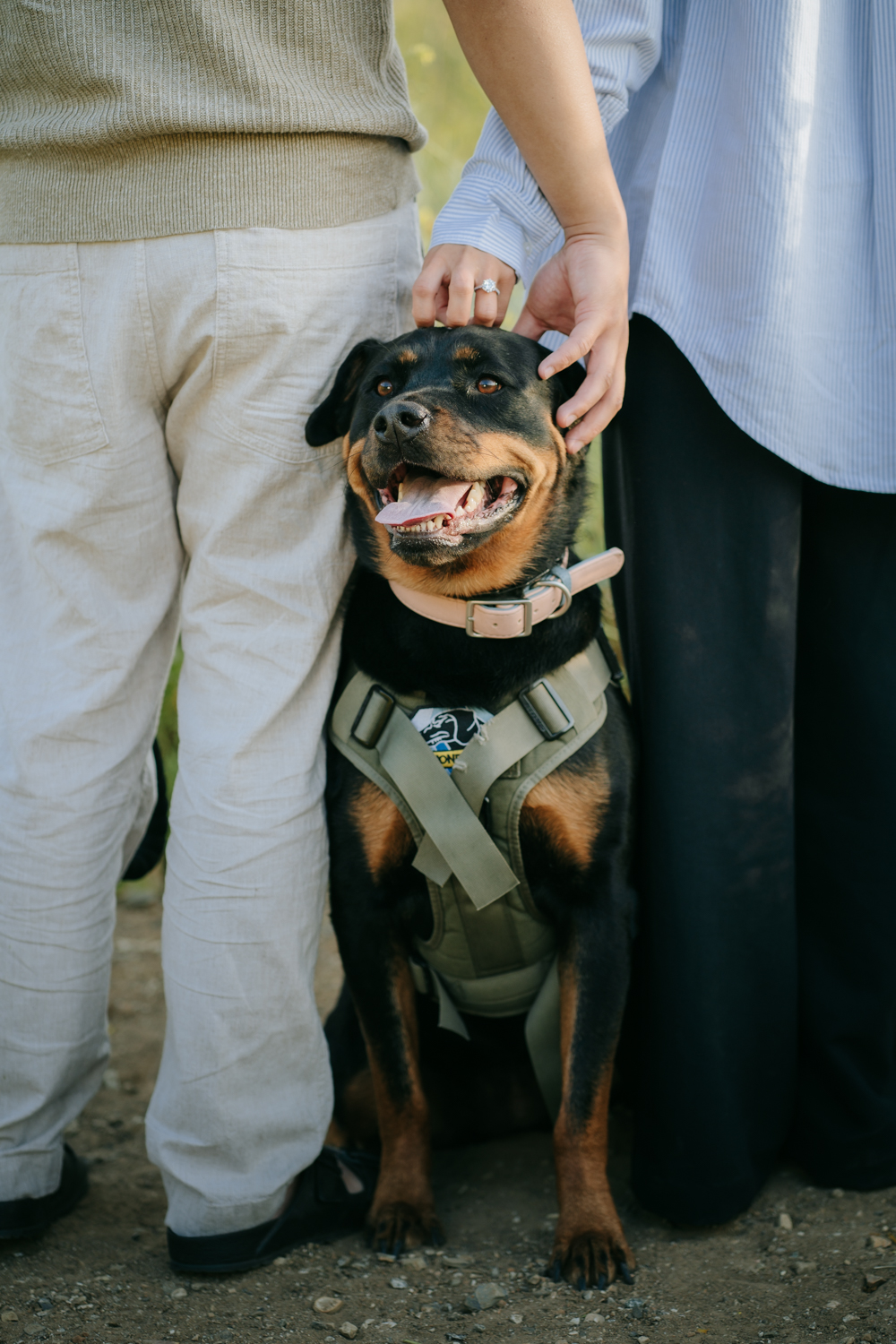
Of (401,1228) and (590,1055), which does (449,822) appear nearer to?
(590,1055)

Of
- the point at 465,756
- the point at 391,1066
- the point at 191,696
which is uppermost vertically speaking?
the point at 191,696

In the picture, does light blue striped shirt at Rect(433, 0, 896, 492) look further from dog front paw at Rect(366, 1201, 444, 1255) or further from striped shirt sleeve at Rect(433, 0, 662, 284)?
dog front paw at Rect(366, 1201, 444, 1255)

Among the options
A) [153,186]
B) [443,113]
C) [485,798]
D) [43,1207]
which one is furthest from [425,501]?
[443,113]

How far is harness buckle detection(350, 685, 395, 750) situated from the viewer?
2.08 meters

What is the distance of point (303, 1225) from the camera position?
2100mm

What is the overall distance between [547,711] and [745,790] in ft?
1.43

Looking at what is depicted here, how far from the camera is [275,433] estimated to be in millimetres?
1914

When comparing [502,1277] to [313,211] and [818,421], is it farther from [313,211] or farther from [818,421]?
[313,211]

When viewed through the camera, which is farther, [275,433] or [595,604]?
[595,604]

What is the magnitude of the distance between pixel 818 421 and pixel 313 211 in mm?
987

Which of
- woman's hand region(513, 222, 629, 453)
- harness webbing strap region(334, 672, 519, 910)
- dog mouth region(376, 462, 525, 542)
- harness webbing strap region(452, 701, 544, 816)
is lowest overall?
harness webbing strap region(334, 672, 519, 910)

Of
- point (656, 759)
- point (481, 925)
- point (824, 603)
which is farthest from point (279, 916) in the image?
point (824, 603)

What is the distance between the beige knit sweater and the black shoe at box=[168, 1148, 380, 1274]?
5.95 ft

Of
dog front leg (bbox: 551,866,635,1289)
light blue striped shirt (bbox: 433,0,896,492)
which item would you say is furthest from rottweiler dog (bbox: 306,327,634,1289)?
light blue striped shirt (bbox: 433,0,896,492)
